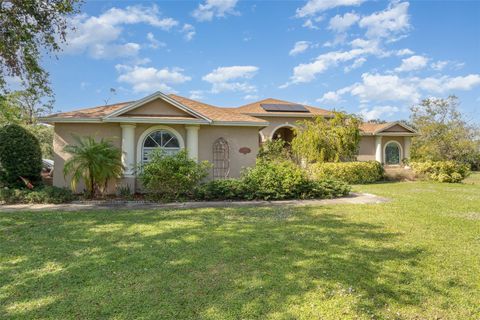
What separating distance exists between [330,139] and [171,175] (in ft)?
41.2

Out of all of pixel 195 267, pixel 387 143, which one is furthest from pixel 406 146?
pixel 195 267

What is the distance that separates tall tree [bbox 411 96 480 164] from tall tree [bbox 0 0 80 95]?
26.1 meters

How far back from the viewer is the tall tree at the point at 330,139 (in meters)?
19.7

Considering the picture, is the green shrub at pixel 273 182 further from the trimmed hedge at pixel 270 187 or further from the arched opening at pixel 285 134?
the arched opening at pixel 285 134

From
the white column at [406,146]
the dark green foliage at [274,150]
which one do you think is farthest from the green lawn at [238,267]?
the white column at [406,146]

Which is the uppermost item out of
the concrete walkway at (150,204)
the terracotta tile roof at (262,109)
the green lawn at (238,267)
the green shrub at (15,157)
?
the terracotta tile roof at (262,109)

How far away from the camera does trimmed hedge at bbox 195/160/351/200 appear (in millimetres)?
11445

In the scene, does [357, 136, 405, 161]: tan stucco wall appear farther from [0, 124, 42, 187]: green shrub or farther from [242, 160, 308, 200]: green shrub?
[0, 124, 42, 187]: green shrub

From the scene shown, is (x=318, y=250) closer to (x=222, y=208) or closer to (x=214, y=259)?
(x=214, y=259)

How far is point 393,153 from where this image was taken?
27.7 metres

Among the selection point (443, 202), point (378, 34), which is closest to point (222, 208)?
point (443, 202)

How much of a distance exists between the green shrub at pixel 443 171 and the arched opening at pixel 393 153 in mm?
6868

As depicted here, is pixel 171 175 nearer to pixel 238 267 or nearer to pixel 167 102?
pixel 167 102

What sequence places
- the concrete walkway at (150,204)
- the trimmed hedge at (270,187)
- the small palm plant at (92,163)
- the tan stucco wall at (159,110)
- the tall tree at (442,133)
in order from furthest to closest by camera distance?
the tall tree at (442,133)
the tan stucco wall at (159,110)
the trimmed hedge at (270,187)
the small palm plant at (92,163)
the concrete walkway at (150,204)
